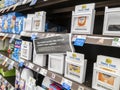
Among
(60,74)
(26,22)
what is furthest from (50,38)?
(26,22)

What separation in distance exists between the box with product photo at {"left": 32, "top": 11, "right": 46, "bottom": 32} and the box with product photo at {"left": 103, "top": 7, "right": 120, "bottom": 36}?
80 centimetres

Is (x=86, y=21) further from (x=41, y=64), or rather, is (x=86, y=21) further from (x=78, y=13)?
(x=41, y=64)

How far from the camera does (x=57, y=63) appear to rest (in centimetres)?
147

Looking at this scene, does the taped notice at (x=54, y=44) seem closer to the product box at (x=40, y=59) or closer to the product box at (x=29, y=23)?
the product box at (x=40, y=59)

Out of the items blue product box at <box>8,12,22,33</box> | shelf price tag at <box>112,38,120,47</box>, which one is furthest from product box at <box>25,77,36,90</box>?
shelf price tag at <box>112,38,120,47</box>

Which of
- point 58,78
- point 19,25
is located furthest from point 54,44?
point 19,25

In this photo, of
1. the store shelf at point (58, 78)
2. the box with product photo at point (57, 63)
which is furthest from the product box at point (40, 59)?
the box with product photo at point (57, 63)

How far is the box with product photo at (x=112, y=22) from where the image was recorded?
100cm

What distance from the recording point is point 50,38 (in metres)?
1.49

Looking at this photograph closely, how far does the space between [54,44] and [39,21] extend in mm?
415

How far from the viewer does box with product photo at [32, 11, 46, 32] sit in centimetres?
174

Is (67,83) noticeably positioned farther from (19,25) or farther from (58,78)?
(19,25)

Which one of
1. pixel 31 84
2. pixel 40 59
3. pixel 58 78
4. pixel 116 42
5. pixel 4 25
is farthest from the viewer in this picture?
pixel 4 25

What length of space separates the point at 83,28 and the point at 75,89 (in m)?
0.39
